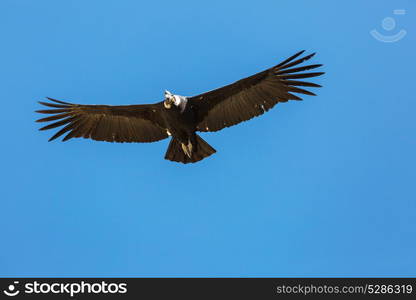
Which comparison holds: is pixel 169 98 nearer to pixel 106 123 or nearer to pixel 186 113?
pixel 186 113

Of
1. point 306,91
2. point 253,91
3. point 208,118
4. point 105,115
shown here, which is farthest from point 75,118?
point 306,91

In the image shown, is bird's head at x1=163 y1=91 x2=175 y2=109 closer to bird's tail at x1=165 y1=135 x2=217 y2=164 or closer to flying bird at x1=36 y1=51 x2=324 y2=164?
flying bird at x1=36 y1=51 x2=324 y2=164

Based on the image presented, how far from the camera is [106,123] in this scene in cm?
1952

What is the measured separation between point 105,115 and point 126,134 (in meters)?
0.71

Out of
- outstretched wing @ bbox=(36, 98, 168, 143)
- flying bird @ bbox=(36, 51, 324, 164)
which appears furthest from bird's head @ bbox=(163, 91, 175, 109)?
outstretched wing @ bbox=(36, 98, 168, 143)

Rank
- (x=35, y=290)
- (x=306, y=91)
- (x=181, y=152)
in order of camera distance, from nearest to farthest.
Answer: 1. (x=35, y=290)
2. (x=306, y=91)
3. (x=181, y=152)

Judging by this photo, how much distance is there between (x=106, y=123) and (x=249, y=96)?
3.78 m

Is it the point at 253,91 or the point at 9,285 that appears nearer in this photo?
the point at 9,285

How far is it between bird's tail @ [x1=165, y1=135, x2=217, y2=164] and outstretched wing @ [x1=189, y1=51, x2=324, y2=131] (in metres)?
0.48

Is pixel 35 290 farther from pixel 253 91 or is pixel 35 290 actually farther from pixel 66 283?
pixel 253 91

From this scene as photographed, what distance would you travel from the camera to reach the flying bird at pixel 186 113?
17.9 m

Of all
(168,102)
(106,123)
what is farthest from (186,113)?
(106,123)

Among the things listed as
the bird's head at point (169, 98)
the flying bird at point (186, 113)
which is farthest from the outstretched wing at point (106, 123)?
the bird's head at point (169, 98)

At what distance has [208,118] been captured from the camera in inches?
741
